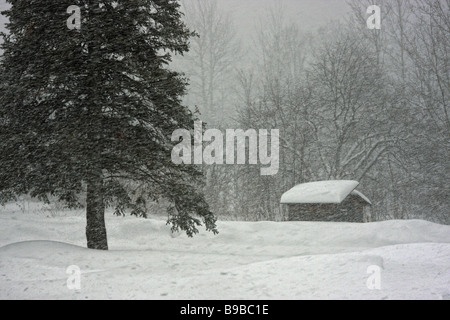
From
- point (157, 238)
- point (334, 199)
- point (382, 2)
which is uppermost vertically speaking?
point (382, 2)

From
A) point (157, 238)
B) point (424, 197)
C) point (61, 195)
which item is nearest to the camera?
point (61, 195)

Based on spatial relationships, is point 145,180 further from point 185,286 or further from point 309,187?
point 309,187

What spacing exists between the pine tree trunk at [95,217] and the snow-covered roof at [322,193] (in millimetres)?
7457

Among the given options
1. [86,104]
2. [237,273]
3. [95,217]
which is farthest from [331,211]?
[86,104]

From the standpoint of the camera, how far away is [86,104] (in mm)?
8414

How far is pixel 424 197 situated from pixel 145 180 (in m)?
17.0

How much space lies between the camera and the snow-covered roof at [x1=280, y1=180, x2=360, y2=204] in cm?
1349

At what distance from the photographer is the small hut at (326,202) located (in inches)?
539

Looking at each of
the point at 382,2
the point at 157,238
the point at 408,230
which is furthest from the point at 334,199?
the point at 382,2

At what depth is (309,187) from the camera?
14.7m

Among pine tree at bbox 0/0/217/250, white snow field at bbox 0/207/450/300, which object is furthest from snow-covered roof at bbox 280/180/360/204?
pine tree at bbox 0/0/217/250

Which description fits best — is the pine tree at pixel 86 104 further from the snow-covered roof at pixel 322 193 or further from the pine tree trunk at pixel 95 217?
the snow-covered roof at pixel 322 193

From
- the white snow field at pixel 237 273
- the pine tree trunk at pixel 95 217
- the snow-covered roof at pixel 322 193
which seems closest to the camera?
the white snow field at pixel 237 273

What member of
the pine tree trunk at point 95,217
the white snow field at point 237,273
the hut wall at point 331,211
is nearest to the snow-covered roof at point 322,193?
the hut wall at point 331,211
